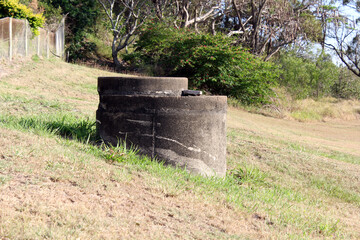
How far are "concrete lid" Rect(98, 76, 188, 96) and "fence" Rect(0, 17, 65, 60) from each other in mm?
9955

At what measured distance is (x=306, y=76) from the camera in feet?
95.3

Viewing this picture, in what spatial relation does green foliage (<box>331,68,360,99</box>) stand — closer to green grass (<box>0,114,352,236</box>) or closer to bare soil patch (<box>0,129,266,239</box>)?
green grass (<box>0,114,352,236</box>)

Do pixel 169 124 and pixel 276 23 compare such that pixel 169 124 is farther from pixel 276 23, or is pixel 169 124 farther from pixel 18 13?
pixel 276 23

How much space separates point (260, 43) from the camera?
2895cm

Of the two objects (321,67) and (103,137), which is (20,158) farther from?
(321,67)

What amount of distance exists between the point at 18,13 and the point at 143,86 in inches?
530

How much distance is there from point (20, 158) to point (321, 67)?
3229cm

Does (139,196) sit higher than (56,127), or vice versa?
(56,127)

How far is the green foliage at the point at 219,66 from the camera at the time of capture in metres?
20.2

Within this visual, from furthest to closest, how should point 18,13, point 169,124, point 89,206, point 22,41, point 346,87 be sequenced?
1. point 346,87
2. point 18,13
3. point 22,41
4. point 169,124
5. point 89,206

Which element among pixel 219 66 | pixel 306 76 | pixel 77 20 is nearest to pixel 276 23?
pixel 306 76

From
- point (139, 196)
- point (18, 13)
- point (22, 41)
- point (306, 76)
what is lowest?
point (139, 196)

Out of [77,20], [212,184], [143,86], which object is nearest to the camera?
[212,184]

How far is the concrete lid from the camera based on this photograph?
5871 mm
